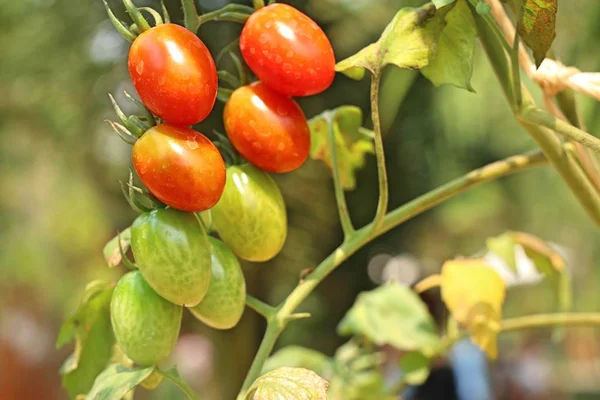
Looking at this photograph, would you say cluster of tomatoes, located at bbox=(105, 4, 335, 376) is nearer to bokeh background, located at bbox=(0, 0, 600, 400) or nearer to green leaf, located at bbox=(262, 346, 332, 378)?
green leaf, located at bbox=(262, 346, 332, 378)

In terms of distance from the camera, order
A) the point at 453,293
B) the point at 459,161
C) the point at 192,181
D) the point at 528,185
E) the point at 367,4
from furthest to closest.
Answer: the point at 528,185, the point at 459,161, the point at 367,4, the point at 453,293, the point at 192,181

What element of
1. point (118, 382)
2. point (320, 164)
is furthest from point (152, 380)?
point (320, 164)

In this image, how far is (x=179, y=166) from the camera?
0.15 metres

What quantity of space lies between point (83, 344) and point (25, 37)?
0.57 meters

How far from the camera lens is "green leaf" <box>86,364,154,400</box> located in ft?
0.53

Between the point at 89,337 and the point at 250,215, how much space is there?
0.09m

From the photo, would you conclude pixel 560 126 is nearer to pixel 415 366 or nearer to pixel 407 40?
pixel 407 40

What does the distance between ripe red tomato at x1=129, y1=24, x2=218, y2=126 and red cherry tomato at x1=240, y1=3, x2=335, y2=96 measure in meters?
0.02

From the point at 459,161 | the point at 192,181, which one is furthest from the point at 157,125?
the point at 459,161

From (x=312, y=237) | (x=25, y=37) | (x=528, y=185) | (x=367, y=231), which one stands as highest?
(x=367, y=231)

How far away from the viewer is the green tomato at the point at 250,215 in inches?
6.9

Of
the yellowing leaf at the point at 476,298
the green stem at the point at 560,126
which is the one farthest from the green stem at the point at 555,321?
the green stem at the point at 560,126

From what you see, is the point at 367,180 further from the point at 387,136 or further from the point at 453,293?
the point at 453,293

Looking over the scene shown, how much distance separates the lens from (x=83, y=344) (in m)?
0.22
